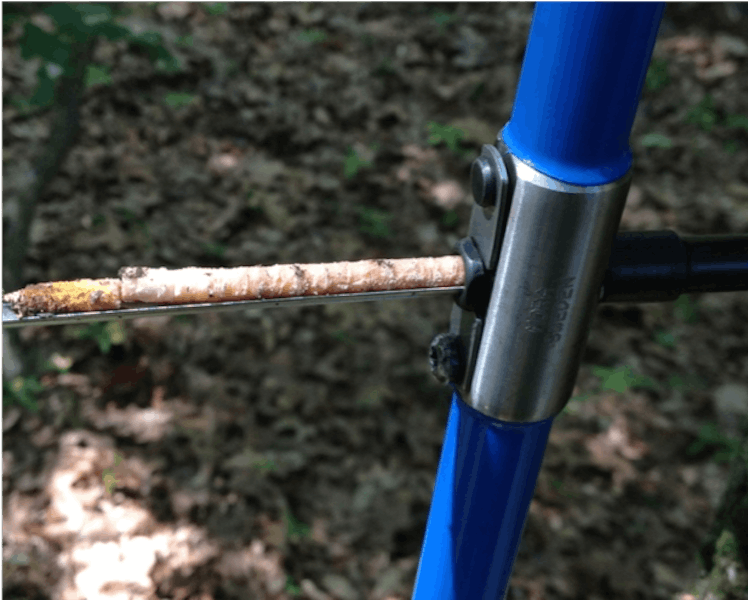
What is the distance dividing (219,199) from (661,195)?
2.48 meters

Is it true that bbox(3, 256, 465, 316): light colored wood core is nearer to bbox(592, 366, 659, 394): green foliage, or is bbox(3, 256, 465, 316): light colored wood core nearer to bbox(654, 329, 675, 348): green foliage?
bbox(592, 366, 659, 394): green foliage

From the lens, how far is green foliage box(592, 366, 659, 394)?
285 cm

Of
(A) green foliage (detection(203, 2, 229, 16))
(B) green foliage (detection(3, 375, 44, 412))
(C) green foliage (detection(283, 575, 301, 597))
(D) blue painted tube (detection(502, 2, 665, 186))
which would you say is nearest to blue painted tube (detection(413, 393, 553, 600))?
(D) blue painted tube (detection(502, 2, 665, 186))

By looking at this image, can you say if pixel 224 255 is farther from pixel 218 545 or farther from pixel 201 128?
pixel 218 545

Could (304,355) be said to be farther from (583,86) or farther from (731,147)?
(731,147)

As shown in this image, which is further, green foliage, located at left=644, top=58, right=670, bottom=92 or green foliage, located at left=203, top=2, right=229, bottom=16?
green foliage, located at left=644, top=58, right=670, bottom=92

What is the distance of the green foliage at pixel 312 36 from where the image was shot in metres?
4.37

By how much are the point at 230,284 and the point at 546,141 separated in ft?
1.26

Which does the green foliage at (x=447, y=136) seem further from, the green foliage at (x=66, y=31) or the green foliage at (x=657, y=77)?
the green foliage at (x=66, y=31)

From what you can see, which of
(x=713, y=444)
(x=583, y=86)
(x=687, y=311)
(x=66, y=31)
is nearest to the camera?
(x=583, y=86)

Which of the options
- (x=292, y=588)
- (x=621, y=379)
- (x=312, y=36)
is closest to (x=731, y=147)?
(x=621, y=379)

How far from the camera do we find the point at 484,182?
2.44 ft

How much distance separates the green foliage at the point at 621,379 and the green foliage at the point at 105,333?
2032 millimetres

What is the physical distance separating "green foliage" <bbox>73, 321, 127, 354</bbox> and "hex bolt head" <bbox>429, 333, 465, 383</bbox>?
1.98 metres
